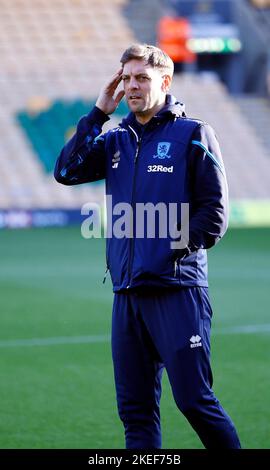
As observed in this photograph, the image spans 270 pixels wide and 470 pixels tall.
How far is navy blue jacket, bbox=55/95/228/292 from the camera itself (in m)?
5.24

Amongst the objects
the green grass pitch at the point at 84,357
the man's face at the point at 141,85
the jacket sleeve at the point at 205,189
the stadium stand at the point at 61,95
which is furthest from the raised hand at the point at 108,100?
the stadium stand at the point at 61,95

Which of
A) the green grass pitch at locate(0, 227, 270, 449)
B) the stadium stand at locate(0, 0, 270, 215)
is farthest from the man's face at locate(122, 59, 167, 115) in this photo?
the stadium stand at locate(0, 0, 270, 215)

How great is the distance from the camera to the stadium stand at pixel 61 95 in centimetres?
3031

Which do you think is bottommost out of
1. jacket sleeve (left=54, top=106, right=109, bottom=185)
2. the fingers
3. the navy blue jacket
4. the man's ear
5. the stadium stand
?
the navy blue jacket

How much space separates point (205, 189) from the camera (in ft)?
17.2

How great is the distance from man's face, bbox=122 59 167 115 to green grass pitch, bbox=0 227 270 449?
7.74 feet

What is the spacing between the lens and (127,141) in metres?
5.45

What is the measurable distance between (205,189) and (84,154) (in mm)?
665

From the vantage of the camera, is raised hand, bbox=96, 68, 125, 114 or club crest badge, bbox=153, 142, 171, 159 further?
raised hand, bbox=96, 68, 125, 114

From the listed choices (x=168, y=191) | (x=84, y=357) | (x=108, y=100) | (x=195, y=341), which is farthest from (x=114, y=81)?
(x=84, y=357)

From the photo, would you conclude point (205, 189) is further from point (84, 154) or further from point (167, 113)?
point (84, 154)

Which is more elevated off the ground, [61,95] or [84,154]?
[61,95]

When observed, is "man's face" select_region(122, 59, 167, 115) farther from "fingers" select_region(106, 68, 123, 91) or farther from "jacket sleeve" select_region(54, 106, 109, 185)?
"jacket sleeve" select_region(54, 106, 109, 185)

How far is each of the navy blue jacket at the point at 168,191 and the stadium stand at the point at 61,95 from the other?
23.4m
